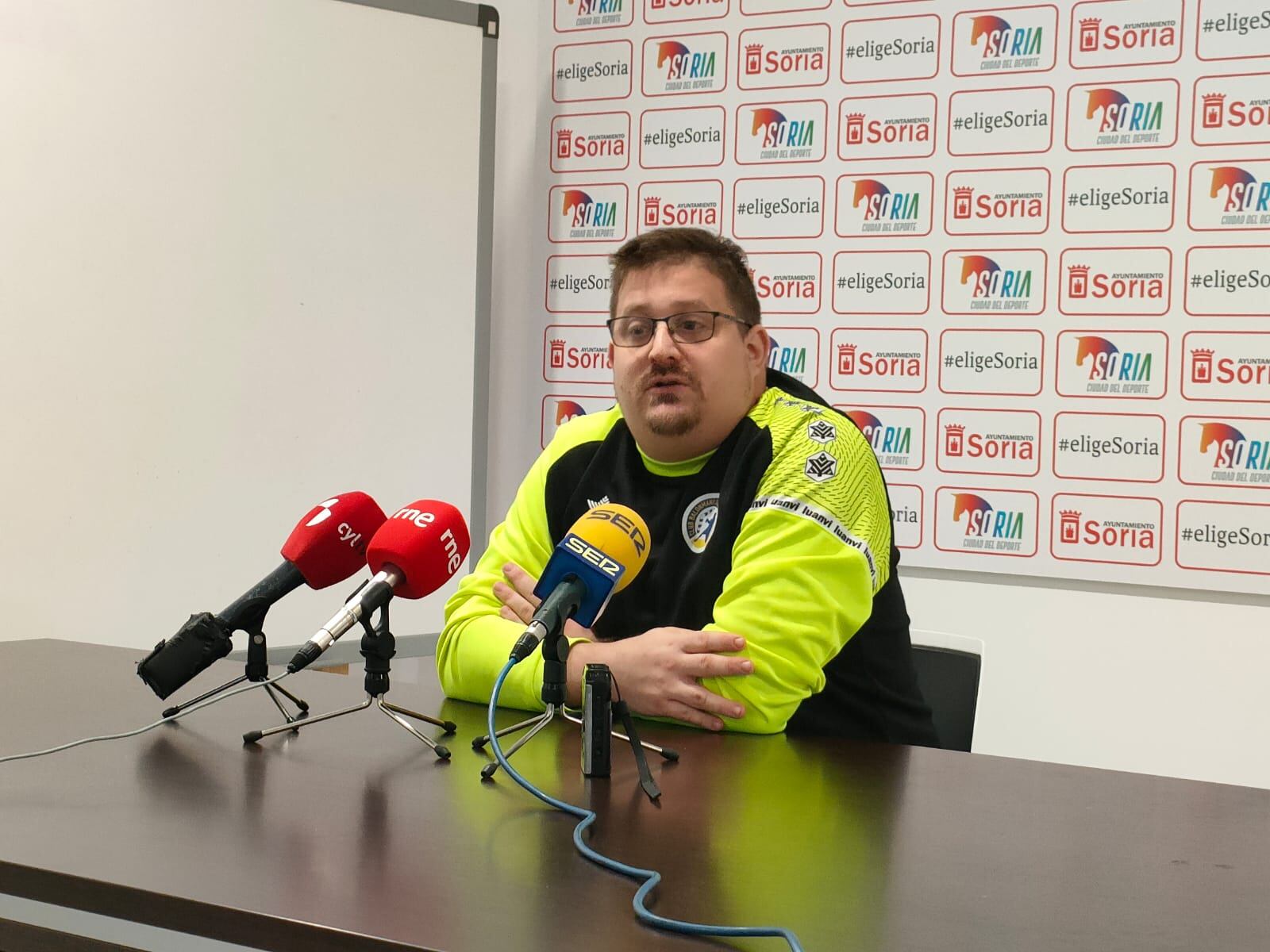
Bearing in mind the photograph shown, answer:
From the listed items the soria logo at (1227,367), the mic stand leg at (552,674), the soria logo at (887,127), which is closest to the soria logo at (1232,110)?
the soria logo at (1227,367)

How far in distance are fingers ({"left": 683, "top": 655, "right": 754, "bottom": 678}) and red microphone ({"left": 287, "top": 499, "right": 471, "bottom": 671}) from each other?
0.32 meters

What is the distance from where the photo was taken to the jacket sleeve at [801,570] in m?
1.62

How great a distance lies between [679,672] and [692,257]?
76 cm

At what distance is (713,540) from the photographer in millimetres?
1866

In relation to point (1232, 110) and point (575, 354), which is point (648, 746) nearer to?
point (1232, 110)

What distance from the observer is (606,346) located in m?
3.65

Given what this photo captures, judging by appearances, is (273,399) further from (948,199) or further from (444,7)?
(948,199)

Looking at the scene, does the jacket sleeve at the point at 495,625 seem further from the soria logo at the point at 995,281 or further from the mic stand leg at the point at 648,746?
the soria logo at the point at 995,281

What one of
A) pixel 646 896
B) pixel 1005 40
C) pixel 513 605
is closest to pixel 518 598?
pixel 513 605

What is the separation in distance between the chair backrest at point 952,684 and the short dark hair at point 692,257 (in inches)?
24.5

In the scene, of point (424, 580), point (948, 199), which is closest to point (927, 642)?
point (424, 580)

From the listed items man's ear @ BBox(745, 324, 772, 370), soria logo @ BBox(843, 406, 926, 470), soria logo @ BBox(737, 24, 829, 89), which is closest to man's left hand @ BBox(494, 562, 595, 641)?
man's ear @ BBox(745, 324, 772, 370)

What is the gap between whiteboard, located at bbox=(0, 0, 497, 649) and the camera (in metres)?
2.88

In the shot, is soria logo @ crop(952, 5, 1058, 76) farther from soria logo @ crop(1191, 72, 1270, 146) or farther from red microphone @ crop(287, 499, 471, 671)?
red microphone @ crop(287, 499, 471, 671)
